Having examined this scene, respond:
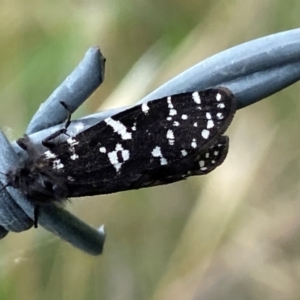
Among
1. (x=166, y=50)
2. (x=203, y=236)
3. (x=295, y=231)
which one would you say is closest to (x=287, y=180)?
(x=295, y=231)

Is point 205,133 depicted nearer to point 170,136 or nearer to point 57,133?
point 170,136

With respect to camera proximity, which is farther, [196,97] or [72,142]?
[72,142]

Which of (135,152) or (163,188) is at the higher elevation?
(135,152)

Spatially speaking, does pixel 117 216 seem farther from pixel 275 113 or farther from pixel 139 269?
pixel 275 113

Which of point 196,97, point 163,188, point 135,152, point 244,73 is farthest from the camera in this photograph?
point 163,188

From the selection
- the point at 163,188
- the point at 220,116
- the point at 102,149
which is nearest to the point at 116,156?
the point at 102,149

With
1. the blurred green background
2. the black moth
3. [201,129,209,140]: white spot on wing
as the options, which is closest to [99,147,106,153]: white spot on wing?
the black moth

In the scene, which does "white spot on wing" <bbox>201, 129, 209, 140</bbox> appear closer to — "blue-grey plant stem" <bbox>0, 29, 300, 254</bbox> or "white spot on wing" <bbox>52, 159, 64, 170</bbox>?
"blue-grey plant stem" <bbox>0, 29, 300, 254</bbox>

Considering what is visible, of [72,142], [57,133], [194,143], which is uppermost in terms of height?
[57,133]
